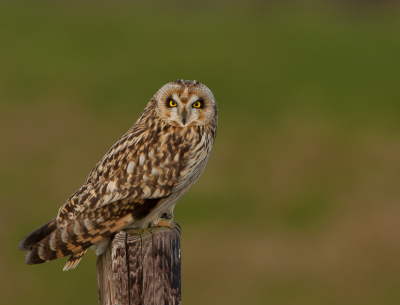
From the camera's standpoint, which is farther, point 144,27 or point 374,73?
point 144,27

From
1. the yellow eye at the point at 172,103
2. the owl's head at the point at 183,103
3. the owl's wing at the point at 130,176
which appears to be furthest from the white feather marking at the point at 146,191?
the yellow eye at the point at 172,103

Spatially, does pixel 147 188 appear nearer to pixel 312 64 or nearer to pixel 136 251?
pixel 136 251

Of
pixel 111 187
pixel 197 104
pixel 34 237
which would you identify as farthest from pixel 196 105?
pixel 34 237

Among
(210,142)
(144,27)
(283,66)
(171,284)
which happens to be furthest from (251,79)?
(171,284)

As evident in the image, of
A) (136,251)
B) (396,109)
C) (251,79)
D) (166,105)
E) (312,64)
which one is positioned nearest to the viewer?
(136,251)

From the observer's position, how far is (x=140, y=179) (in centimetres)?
413

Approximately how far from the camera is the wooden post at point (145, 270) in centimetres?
329

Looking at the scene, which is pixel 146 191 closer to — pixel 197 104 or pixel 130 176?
pixel 130 176

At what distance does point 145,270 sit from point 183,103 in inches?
55.6

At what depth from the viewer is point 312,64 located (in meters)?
21.8

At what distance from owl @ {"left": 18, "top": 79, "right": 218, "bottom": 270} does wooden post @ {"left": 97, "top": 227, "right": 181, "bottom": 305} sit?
0.63m

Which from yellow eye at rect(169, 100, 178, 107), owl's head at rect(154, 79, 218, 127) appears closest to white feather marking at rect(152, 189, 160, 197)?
owl's head at rect(154, 79, 218, 127)

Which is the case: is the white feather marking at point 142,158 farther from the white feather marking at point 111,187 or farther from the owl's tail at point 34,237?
the owl's tail at point 34,237

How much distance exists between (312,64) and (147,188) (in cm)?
1849
